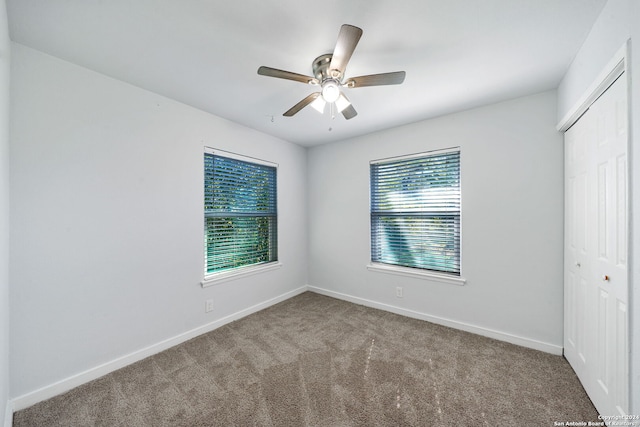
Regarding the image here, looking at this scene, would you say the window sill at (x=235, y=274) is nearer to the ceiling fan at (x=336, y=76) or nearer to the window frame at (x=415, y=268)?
the window frame at (x=415, y=268)

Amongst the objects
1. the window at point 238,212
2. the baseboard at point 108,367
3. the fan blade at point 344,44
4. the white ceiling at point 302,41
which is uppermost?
the white ceiling at point 302,41

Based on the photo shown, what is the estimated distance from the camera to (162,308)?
2.30 meters

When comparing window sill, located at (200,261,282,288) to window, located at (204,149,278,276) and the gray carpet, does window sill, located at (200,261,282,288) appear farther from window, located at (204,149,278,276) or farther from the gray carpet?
the gray carpet

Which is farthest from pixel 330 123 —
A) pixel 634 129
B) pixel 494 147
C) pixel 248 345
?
pixel 248 345

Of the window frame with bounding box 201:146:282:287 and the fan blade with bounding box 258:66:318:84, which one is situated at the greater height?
the fan blade with bounding box 258:66:318:84

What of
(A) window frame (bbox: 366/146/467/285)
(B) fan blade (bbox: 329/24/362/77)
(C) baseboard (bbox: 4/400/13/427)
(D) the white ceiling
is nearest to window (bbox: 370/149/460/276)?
(A) window frame (bbox: 366/146/467/285)

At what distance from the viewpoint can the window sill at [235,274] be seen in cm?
267

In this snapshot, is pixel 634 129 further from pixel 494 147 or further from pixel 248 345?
pixel 248 345

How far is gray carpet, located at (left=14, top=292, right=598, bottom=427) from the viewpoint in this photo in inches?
60.2

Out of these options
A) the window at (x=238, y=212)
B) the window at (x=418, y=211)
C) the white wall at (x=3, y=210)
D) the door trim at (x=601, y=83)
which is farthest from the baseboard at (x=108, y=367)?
the door trim at (x=601, y=83)

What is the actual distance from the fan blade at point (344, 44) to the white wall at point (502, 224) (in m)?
1.81

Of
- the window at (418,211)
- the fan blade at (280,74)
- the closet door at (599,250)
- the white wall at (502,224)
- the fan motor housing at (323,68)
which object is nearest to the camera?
the closet door at (599,250)

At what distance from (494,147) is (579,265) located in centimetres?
125

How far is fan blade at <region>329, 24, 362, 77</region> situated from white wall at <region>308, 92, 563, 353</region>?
1.81 meters
